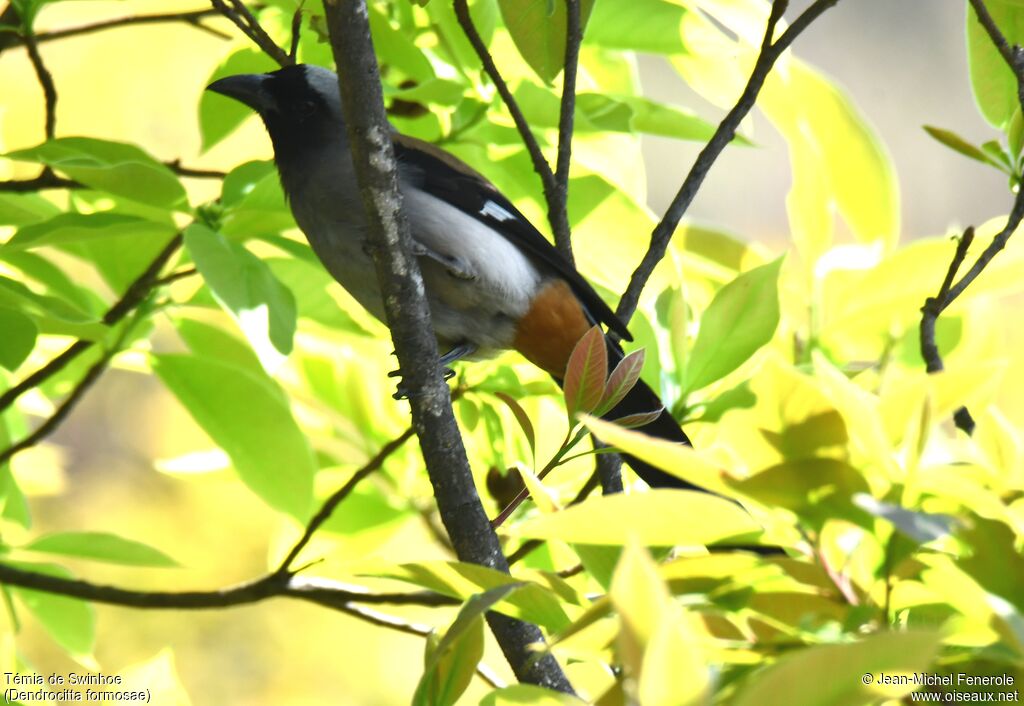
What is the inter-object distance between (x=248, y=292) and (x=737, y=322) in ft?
2.01

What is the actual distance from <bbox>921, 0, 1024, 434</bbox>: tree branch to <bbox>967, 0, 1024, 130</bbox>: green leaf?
36mm

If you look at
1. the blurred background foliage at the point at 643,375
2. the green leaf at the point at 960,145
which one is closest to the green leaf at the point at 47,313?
the blurred background foliage at the point at 643,375

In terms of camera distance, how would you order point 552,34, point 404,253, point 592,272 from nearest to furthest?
point 404,253 → point 552,34 → point 592,272

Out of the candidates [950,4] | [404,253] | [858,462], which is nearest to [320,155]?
[404,253]

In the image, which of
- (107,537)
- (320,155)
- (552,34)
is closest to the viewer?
(552,34)

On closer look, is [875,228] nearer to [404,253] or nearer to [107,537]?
[404,253]

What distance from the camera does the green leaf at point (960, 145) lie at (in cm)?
132

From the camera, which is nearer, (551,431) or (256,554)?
(551,431)

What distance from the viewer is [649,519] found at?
2.43ft

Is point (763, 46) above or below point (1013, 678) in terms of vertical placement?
above

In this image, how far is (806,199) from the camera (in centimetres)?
180

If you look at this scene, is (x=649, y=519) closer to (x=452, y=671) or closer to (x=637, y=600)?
(x=637, y=600)

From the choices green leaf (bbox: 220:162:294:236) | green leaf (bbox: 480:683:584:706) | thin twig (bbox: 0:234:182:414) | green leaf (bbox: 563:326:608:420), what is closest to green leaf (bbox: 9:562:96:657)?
thin twig (bbox: 0:234:182:414)

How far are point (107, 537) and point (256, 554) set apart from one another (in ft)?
6.97
